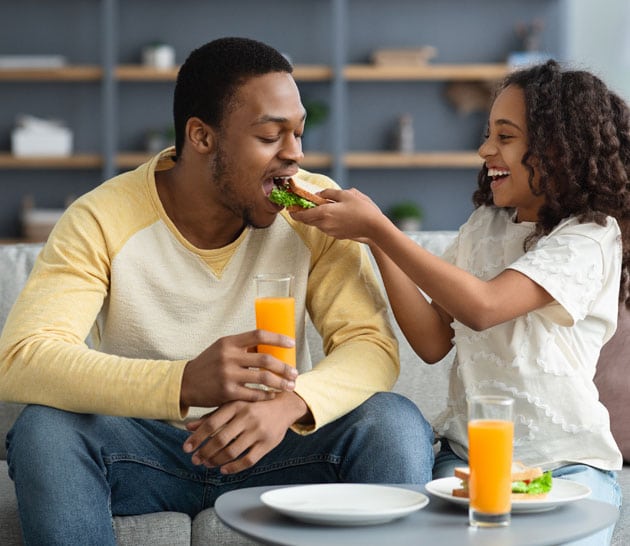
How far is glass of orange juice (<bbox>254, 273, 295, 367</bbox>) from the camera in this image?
1.78 meters

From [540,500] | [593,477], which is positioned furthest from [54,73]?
[540,500]

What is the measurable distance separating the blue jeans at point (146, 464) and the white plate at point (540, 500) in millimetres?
250

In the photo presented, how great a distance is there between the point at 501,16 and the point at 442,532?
538 centimetres

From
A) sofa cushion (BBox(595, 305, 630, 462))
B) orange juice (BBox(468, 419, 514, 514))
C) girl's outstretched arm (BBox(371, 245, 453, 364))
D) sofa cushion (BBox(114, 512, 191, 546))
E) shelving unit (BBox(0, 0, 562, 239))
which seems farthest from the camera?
shelving unit (BBox(0, 0, 562, 239))

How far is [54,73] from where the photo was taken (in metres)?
5.99

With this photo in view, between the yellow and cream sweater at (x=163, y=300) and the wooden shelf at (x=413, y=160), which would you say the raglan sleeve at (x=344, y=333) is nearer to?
the yellow and cream sweater at (x=163, y=300)

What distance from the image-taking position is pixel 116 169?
243 inches

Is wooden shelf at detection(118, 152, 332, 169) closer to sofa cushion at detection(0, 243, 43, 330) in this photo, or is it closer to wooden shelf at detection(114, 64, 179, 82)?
wooden shelf at detection(114, 64, 179, 82)

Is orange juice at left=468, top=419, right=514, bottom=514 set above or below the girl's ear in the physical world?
below

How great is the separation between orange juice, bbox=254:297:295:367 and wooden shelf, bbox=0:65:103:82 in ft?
14.8

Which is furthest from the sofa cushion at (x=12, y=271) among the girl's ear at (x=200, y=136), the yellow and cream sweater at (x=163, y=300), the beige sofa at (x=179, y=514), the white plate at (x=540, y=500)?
the white plate at (x=540, y=500)

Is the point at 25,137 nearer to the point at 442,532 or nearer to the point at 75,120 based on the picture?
the point at 75,120

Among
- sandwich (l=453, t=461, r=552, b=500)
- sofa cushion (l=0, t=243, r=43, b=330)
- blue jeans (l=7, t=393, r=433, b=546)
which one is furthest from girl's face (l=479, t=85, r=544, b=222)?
sofa cushion (l=0, t=243, r=43, b=330)

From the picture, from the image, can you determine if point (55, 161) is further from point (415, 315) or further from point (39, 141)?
point (415, 315)
